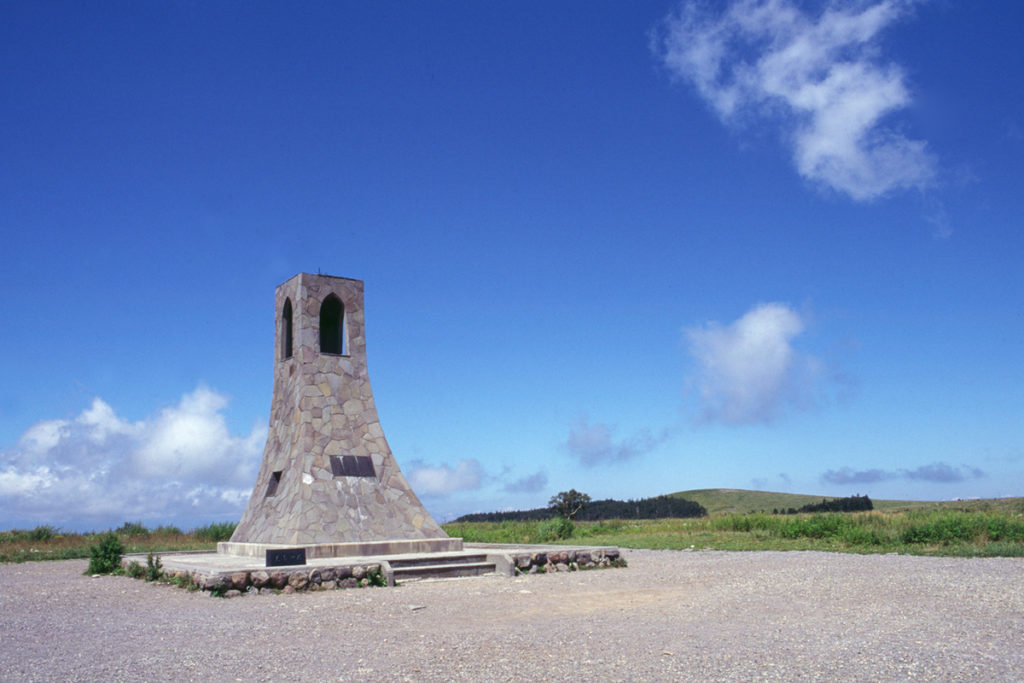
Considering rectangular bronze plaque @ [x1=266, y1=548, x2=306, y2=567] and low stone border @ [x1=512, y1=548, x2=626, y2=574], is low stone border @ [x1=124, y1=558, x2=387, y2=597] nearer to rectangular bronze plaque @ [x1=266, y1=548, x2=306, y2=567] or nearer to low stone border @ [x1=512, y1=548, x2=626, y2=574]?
rectangular bronze plaque @ [x1=266, y1=548, x2=306, y2=567]

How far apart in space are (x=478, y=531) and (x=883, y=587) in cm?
1700

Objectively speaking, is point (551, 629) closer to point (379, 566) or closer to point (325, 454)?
point (379, 566)

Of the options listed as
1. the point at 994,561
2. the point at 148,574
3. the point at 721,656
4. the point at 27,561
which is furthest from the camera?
the point at 27,561

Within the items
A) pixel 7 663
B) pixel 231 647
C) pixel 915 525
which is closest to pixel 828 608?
pixel 231 647

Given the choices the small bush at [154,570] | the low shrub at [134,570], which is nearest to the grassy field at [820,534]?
the low shrub at [134,570]

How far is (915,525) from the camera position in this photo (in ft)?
61.9

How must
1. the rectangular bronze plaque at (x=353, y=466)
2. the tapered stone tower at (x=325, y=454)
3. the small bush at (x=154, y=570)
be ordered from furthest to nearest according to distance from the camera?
1. the rectangular bronze plaque at (x=353, y=466)
2. the tapered stone tower at (x=325, y=454)
3. the small bush at (x=154, y=570)

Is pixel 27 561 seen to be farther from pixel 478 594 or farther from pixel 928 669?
pixel 928 669

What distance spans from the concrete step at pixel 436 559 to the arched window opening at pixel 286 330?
578 centimetres

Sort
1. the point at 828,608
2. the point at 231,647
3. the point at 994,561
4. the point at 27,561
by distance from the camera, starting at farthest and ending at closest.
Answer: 1. the point at 27,561
2. the point at 994,561
3. the point at 828,608
4. the point at 231,647

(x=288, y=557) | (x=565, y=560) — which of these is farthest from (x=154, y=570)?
(x=565, y=560)

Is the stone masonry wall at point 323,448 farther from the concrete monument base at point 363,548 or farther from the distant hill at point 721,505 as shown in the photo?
the distant hill at point 721,505

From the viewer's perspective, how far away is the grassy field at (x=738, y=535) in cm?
1758

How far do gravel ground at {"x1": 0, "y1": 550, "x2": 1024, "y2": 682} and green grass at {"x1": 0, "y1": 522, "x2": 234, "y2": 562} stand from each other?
8129mm
